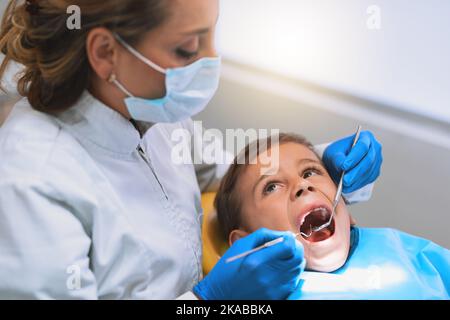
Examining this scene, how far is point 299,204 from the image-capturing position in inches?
46.1

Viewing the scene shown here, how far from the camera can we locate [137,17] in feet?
3.07

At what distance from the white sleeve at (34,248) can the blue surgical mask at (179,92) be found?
216mm

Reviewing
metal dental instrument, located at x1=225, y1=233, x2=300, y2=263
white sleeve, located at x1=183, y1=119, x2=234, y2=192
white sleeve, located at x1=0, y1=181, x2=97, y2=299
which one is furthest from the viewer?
white sleeve, located at x1=183, y1=119, x2=234, y2=192

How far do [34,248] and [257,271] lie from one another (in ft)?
1.27

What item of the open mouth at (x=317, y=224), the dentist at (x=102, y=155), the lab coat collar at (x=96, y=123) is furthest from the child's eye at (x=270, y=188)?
the lab coat collar at (x=96, y=123)

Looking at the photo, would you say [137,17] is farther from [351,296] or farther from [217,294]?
[351,296]

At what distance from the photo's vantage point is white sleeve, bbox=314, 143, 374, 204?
133 centimetres

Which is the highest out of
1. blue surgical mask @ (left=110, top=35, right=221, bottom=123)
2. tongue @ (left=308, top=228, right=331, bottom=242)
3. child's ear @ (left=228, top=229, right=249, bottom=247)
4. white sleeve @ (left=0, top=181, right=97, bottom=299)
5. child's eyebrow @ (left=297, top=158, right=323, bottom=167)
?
blue surgical mask @ (left=110, top=35, right=221, bottom=123)

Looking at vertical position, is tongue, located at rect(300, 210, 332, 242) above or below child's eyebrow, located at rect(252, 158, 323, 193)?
below

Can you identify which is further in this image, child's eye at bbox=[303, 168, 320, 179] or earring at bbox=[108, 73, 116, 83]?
child's eye at bbox=[303, 168, 320, 179]

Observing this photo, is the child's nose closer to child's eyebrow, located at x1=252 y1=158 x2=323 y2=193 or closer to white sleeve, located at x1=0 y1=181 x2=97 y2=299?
child's eyebrow, located at x1=252 y1=158 x2=323 y2=193

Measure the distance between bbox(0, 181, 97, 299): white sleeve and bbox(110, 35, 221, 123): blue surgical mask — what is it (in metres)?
0.22

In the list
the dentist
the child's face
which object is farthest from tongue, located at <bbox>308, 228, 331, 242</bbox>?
the dentist

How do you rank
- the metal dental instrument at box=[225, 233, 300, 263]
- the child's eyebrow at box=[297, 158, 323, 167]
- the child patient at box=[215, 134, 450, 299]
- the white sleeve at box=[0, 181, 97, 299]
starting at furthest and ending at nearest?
the child's eyebrow at box=[297, 158, 323, 167] < the child patient at box=[215, 134, 450, 299] < the metal dental instrument at box=[225, 233, 300, 263] < the white sleeve at box=[0, 181, 97, 299]
